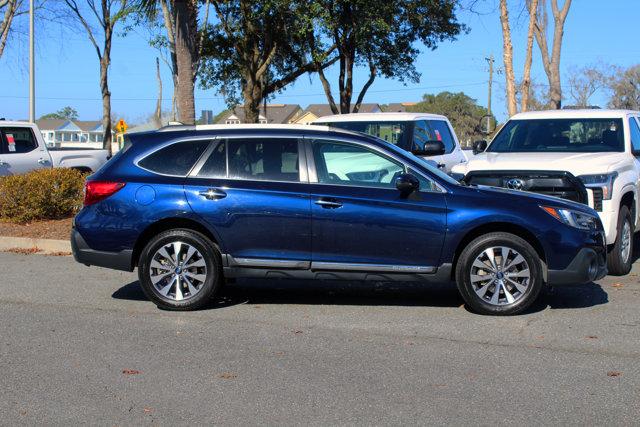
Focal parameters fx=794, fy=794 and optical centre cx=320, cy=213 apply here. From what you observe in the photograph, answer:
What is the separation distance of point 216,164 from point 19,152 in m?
9.61

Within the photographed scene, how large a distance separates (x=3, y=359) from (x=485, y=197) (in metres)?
4.41

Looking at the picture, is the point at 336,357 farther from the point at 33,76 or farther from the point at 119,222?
the point at 33,76

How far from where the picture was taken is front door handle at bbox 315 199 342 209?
747 cm

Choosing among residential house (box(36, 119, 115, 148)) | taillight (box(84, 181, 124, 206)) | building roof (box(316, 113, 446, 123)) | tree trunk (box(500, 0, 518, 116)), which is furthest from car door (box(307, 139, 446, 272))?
residential house (box(36, 119, 115, 148))

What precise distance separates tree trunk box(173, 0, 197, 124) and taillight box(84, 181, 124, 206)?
274 inches

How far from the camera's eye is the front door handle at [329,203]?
7.47 meters

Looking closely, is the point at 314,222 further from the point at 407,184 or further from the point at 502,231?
the point at 502,231

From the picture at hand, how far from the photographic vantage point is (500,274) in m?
7.41

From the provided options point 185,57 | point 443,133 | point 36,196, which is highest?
point 185,57

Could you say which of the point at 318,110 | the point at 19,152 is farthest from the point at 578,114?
the point at 318,110

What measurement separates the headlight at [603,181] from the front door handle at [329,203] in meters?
3.38

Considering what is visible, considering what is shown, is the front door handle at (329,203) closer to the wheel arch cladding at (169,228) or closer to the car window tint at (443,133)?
the wheel arch cladding at (169,228)

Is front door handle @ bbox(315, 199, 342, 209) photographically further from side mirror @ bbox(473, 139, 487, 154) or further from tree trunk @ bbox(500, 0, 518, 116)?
tree trunk @ bbox(500, 0, 518, 116)

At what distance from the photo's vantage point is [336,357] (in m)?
6.20
